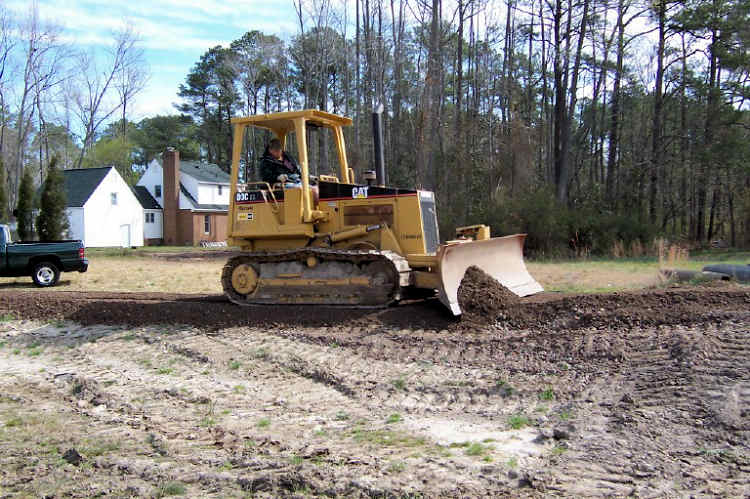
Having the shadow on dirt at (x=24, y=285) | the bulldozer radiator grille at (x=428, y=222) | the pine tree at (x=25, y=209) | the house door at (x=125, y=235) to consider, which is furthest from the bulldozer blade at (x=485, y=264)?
the house door at (x=125, y=235)

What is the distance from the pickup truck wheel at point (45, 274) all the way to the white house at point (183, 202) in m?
29.5

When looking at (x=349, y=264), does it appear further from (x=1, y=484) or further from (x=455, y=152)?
(x=455, y=152)

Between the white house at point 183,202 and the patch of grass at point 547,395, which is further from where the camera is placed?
the white house at point 183,202

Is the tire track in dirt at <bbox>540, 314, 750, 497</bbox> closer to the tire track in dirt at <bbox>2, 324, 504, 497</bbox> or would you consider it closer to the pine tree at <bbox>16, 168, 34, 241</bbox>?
the tire track in dirt at <bbox>2, 324, 504, 497</bbox>

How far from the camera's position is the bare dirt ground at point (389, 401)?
4.11 meters

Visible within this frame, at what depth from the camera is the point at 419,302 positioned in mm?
9875

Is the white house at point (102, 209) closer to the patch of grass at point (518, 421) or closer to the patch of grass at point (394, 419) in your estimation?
the patch of grass at point (394, 419)

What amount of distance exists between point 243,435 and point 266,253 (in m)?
5.17

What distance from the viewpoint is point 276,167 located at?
10.1 metres

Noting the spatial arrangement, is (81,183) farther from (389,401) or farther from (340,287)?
(389,401)

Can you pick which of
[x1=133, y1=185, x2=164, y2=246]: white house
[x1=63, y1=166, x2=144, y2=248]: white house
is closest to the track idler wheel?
[x1=63, y1=166, x2=144, y2=248]: white house

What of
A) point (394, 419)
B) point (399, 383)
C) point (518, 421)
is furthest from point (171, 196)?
point (518, 421)

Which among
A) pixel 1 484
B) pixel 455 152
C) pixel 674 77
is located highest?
pixel 674 77

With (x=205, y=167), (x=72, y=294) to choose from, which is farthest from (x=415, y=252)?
(x=205, y=167)
